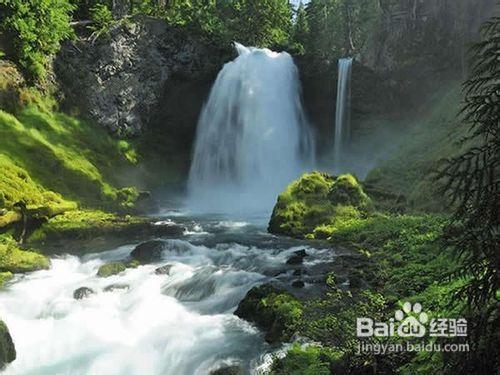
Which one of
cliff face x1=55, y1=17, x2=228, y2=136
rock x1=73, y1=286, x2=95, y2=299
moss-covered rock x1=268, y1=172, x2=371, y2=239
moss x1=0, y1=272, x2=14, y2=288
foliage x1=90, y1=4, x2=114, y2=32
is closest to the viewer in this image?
rock x1=73, y1=286, x2=95, y2=299

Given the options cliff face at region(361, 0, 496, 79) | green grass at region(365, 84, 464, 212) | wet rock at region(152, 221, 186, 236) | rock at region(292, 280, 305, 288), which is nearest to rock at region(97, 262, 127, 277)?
wet rock at region(152, 221, 186, 236)

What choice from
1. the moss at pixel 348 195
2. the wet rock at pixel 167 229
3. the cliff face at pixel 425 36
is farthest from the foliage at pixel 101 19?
the moss at pixel 348 195

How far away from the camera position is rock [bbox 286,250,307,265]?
13.5 m

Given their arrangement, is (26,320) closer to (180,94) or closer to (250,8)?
(180,94)

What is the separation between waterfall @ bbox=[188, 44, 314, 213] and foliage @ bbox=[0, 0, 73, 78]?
11.5 metres

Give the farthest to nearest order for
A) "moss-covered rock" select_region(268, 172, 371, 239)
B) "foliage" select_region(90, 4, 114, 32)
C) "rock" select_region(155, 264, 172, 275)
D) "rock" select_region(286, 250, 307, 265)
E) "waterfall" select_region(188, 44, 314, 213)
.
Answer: "waterfall" select_region(188, 44, 314, 213)
"foliage" select_region(90, 4, 114, 32)
"moss-covered rock" select_region(268, 172, 371, 239)
"rock" select_region(286, 250, 307, 265)
"rock" select_region(155, 264, 172, 275)

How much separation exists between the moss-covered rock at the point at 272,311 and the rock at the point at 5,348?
4.49m

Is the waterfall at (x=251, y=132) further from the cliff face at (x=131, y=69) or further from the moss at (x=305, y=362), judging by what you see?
the moss at (x=305, y=362)

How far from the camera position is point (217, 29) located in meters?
37.2

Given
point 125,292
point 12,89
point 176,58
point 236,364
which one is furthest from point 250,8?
point 236,364

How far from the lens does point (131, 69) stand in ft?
101

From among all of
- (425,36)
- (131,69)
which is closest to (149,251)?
(131,69)

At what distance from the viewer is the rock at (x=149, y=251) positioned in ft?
48.4

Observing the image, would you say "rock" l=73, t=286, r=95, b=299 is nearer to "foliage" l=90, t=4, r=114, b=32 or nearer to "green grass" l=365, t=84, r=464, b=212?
"green grass" l=365, t=84, r=464, b=212
